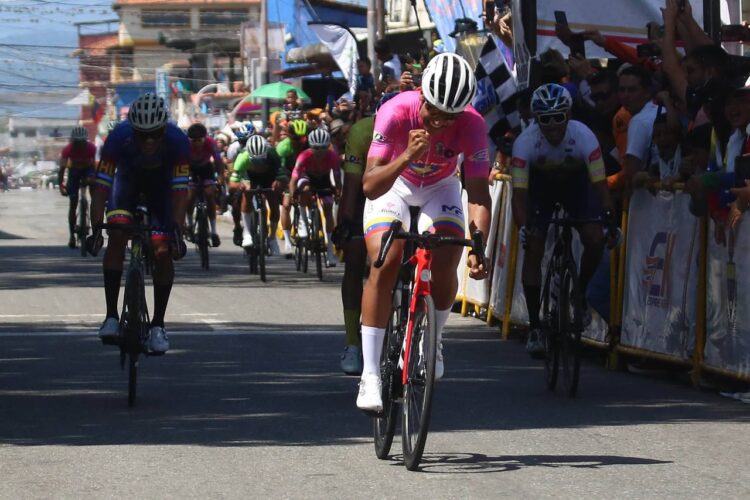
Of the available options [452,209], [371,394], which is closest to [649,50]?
[452,209]

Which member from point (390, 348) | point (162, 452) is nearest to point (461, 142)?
point (390, 348)

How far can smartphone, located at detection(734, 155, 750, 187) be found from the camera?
34.8 feet

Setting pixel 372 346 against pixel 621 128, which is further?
pixel 621 128

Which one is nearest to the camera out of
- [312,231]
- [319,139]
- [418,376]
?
[418,376]

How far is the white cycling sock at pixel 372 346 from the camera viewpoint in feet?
28.1

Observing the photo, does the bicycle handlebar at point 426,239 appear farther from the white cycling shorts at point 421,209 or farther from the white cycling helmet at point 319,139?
the white cycling helmet at point 319,139

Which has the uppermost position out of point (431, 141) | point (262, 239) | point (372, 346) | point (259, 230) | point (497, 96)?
point (497, 96)

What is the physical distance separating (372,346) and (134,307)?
267 cm

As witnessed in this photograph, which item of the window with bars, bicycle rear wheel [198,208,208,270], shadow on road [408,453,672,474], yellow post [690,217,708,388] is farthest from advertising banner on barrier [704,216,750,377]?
the window with bars

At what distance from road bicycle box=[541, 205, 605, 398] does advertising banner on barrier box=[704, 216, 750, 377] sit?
0.83m

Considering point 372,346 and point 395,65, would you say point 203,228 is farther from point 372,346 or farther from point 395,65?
point 372,346

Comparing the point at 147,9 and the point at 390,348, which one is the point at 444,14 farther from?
the point at 147,9

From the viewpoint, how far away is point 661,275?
39.8 ft

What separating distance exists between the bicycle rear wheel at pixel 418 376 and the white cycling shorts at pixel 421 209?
2.07ft
